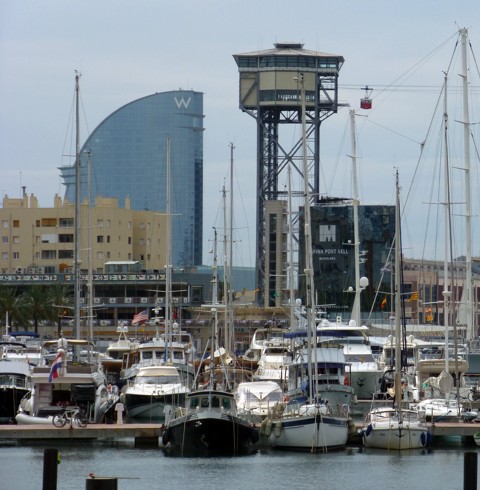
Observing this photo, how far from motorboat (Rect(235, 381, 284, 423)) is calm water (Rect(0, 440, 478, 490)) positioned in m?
3.38

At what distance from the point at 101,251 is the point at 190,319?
37368 mm

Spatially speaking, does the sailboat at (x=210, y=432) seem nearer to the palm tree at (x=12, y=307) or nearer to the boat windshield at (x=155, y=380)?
the boat windshield at (x=155, y=380)

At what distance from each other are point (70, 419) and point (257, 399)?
A: 8235 millimetres

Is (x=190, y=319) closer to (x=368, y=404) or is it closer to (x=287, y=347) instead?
(x=287, y=347)

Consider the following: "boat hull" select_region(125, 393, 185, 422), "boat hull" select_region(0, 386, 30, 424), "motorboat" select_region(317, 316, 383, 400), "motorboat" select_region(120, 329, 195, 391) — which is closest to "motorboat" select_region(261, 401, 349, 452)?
"boat hull" select_region(125, 393, 185, 422)

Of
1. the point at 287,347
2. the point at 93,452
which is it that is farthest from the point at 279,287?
the point at 93,452

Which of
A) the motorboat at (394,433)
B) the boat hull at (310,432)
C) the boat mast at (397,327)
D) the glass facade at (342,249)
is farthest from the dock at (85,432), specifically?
the glass facade at (342,249)

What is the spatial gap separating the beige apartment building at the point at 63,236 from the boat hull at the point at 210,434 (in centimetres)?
10098

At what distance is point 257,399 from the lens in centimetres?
5694

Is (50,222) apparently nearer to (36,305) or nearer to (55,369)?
(36,305)

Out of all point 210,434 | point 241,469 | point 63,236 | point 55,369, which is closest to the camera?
point 241,469

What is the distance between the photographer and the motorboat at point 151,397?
202 feet

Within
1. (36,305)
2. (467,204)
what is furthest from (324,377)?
(36,305)

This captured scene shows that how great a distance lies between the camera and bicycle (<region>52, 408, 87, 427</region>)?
172 ft
